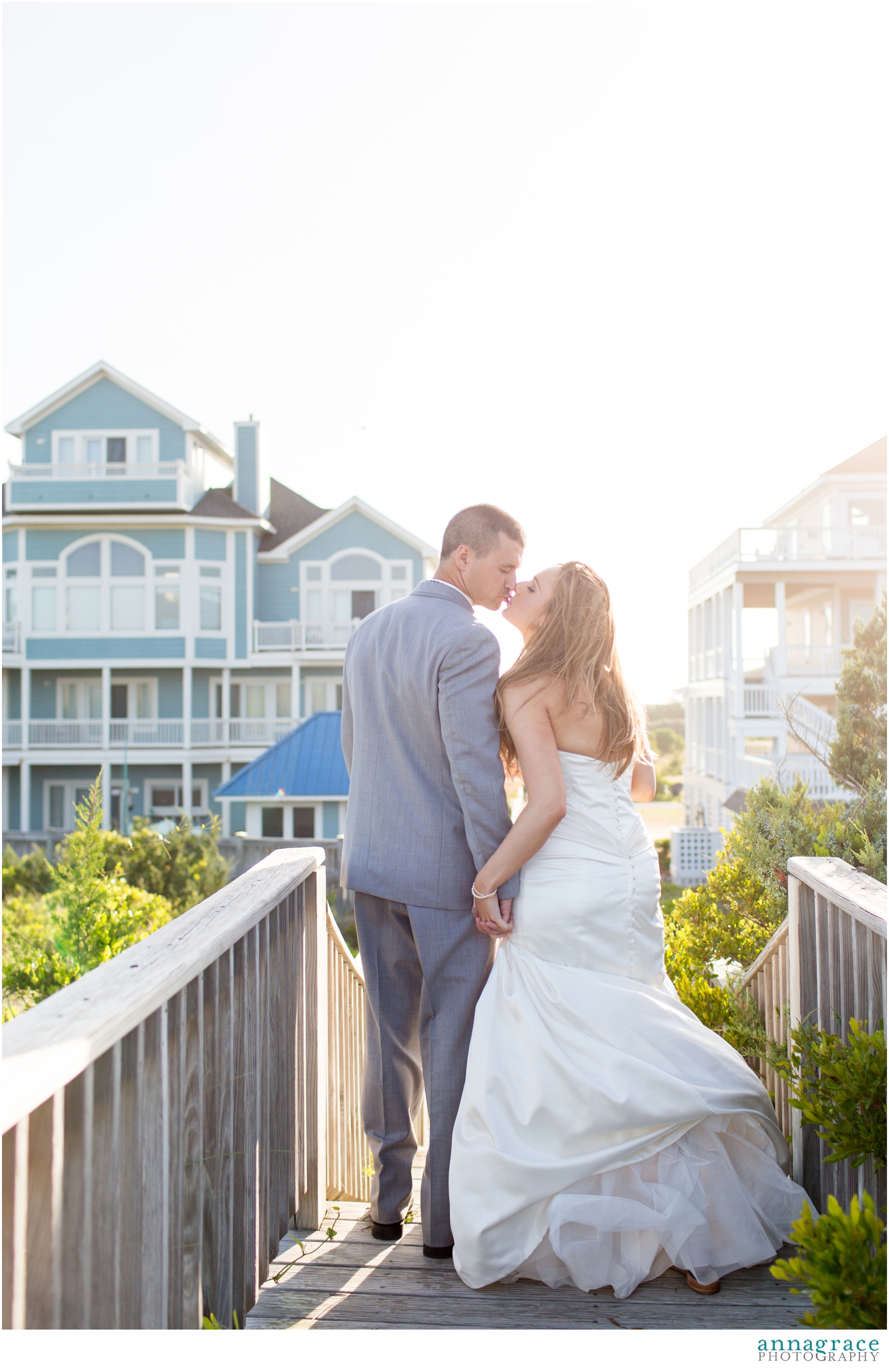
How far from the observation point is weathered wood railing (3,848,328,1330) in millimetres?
1237

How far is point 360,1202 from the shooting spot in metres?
3.42

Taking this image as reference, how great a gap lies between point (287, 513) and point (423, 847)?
23.5 meters

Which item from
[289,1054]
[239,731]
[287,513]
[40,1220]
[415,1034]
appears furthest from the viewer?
[287,513]

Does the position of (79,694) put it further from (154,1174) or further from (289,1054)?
(154,1174)

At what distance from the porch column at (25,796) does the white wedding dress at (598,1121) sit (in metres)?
22.8

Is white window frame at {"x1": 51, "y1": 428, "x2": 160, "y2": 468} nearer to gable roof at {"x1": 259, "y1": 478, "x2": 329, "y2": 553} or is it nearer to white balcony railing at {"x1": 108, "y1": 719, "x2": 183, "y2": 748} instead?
gable roof at {"x1": 259, "y1": 478, "x2": 329, "y2": 553}

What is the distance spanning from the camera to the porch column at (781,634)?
21.0 meters

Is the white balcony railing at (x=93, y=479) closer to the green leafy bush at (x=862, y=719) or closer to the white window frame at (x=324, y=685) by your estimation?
the white window frame at (x=324, y=685)

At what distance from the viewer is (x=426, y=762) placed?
2840 millimetres

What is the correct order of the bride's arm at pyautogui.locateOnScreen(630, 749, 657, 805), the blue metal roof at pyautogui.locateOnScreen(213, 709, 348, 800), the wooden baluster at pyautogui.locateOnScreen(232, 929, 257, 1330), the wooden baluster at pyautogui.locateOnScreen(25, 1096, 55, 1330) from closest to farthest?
the wooden baluster at pyautogui.locateOnScreen(25, 1096, 55, 1330) → the wooden baluster at pyautogui.locateOnScreen(232, 929, 257, 1330) → the bride's arm at pyautogui.locateOnScreen(630, 749, 657, 805) → the blue metal roof at pyautogui.locateOnScreen(213, 709, 348, 800)

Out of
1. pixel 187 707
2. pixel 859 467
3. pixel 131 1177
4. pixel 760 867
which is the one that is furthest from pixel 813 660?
pixel 131 1177

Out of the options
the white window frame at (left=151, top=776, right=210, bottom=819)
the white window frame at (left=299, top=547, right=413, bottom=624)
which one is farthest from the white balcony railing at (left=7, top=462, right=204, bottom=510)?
the white window frame at (left=151, top=776, right=210, bottom=819)

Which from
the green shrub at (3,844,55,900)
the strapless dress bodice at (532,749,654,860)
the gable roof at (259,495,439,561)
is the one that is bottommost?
the green shrub at (3,844,55,900)

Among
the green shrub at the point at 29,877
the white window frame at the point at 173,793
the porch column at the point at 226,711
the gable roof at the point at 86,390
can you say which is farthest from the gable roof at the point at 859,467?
the green shrub at the point at 29,877
